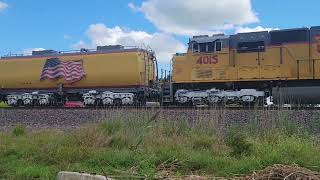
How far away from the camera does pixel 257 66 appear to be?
20.8 metres

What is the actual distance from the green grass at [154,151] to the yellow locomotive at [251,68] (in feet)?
33.4

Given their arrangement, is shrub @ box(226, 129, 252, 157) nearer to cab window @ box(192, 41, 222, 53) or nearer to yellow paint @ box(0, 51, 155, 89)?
cab window @ box(192, 41, 222, 53)

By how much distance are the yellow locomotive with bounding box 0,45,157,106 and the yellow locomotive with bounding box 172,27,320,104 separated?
11.0 ft

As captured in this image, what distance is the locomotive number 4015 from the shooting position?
2146 cm

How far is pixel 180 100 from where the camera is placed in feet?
70.0

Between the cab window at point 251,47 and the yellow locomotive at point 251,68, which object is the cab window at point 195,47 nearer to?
the yellow locomotive at point 251,68

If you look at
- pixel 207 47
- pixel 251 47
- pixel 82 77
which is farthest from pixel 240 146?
pixel 82 77

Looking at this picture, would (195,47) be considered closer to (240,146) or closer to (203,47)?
(203,47)

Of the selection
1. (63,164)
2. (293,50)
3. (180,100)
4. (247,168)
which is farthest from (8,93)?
(247,168)

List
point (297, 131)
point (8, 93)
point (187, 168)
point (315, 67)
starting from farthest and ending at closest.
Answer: point (8, 93), point (315, 67), point (297, 131), point (187, 168)

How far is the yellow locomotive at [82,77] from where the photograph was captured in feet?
81.0

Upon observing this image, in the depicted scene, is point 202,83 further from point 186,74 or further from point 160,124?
point 160,124

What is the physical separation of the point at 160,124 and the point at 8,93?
66.2 feet

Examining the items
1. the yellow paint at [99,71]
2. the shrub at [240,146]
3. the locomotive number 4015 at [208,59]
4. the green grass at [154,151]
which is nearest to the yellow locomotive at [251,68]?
the locomotive number 4015 at [208,59]
